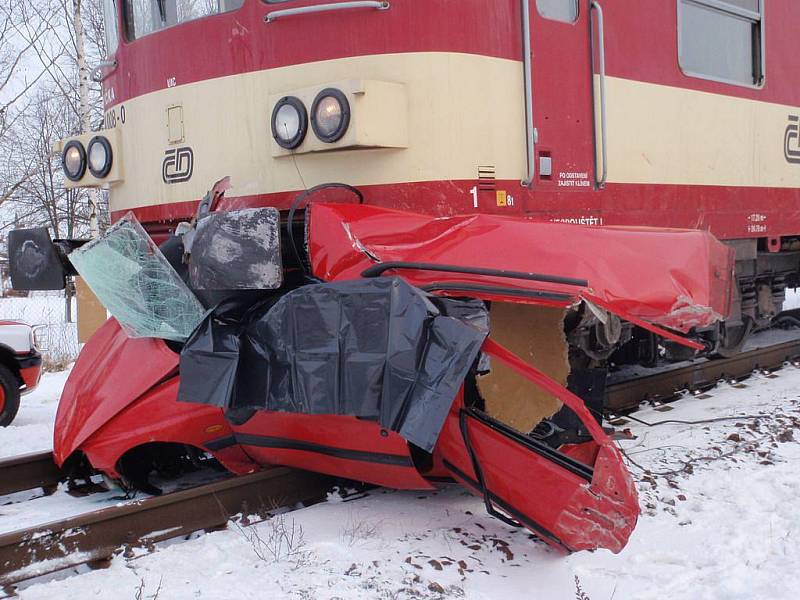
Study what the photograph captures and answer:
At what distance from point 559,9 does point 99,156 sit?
286 centimetres

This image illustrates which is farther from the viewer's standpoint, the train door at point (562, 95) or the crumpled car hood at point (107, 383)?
the train door at point (562, 95)

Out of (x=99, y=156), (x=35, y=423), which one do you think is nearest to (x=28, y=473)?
(x=99, y=156)

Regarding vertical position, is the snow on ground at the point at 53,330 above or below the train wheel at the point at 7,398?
below

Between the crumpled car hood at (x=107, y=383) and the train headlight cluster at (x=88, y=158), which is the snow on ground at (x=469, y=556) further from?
the train headlight cluster at (x=88, y=158)

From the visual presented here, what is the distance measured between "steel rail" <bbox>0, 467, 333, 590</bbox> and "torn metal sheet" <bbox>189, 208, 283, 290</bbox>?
3.16ft

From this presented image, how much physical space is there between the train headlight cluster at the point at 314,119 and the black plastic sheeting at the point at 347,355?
0.88 metres

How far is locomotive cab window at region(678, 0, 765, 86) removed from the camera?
219 inches

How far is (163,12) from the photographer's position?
481 cm

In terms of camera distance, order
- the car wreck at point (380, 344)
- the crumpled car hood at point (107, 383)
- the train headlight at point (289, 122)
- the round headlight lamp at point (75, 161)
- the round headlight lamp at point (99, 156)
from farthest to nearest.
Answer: the round headlight lamp at point (75, 161) < the round headlight lamp at point (99, 156) < the train headlight at point (289, 122) < the crumpled car hood at point (107, 383) < the car wreck at point (380, 344)

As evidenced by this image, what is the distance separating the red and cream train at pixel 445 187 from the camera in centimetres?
352

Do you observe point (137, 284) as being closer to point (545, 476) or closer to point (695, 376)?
point (545, 476)

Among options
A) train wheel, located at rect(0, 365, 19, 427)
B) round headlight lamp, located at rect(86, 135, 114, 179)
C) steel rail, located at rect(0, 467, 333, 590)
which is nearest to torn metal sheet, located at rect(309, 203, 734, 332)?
steel rail, located at rect(0, 467, 333, 590)

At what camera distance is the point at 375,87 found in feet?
12.7

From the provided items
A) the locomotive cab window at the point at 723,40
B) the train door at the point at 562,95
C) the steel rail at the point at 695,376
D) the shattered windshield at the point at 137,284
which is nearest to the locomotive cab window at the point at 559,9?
the train door at the point at 562,95
